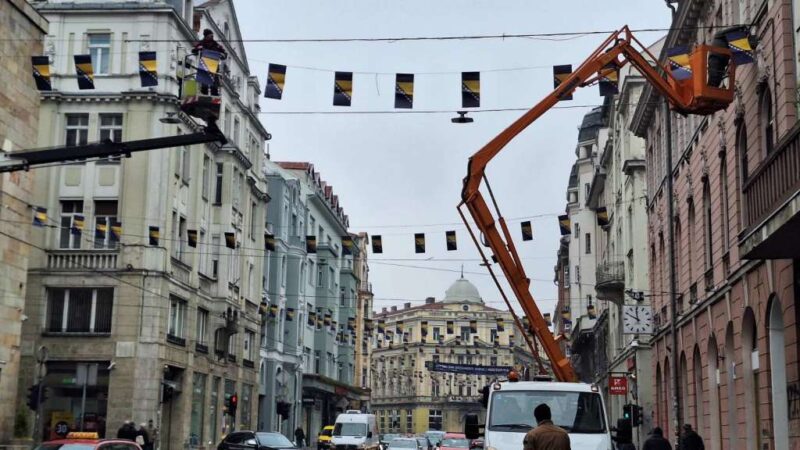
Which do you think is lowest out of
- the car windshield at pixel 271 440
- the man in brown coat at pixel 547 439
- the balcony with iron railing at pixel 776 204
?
the car windshield at pixel 271 440

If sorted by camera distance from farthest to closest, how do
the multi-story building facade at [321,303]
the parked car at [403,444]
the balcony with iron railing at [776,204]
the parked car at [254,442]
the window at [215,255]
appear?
the multi-story building facade at [321,303], the window at [215,255], the parked car at [403,444], the parked car at [254,442], the balcony with iron railing at [776,204]

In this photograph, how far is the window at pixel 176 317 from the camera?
4159cm

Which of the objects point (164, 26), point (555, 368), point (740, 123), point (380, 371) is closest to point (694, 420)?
point (740, 123)

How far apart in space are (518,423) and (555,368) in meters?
3.44

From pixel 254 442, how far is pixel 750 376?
16.2 m

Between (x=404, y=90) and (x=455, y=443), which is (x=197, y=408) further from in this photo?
(x=404, y=90)

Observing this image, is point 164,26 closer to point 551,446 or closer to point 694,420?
point 694,420

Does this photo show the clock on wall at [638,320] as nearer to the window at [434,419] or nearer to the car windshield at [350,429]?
the car windshield at [350,429]

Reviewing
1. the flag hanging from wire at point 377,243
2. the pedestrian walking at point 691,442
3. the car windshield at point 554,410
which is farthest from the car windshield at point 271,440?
the car windshield at point 554,410

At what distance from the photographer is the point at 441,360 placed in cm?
15638

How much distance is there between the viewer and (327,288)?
80.2 metres

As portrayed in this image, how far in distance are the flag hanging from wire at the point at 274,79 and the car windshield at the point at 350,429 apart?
83.1 ft

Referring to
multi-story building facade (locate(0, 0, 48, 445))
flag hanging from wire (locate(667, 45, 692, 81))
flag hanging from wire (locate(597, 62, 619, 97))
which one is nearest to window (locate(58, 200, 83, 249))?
multi-story building facade (locate(0, 0, 48, 445))

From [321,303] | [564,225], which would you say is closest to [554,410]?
[564,225]
